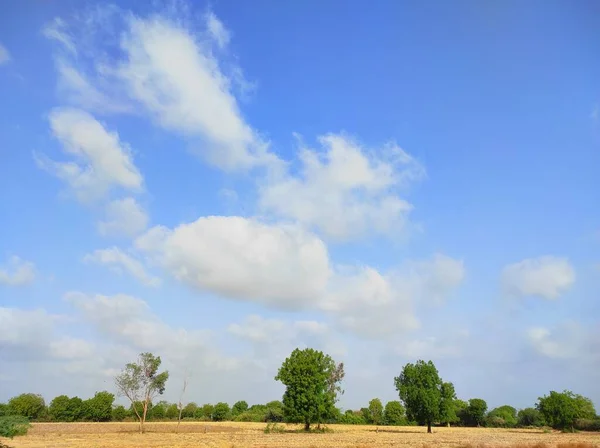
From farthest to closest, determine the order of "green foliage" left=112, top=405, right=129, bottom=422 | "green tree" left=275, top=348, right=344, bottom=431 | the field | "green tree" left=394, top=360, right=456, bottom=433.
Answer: "green foliage" left=112, top=405, right=129, bottom=422 → "green tree" left=394, top=360, right=456, bottom=433 → "green tree" left=275, top=348, right=344, bottom=431 → the field

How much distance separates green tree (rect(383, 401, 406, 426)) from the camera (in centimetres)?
12025

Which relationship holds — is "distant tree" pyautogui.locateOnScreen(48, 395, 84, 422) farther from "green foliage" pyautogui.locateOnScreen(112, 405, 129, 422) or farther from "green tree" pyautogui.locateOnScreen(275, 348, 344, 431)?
"green tree" pyautogui.locateOnScreen(275, 348, 344, 431)

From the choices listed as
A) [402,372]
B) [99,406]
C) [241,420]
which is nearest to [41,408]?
[99,406]

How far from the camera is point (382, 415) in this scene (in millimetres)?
123875

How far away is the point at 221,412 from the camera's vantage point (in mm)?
143875

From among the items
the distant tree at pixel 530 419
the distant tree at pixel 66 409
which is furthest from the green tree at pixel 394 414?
the distant tree at pixel 66 409

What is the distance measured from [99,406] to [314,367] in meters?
88.8

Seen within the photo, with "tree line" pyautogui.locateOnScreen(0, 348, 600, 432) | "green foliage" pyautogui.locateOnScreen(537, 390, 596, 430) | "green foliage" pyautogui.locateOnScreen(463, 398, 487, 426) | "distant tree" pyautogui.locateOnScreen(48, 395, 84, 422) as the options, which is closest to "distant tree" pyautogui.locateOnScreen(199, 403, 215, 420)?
"tree line" pyautogui.locateOnScreen(0, 348, 600, 432)

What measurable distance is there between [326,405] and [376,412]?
68.2 meters

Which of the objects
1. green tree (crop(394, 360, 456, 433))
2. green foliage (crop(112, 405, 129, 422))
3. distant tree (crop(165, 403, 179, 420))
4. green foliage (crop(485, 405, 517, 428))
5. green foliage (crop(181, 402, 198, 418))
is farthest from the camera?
green foliage (crop(181, 402, 198, 418))

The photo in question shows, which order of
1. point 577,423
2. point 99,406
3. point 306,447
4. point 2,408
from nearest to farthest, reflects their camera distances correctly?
point 306,447
point 577,423
point 2,408
point 99,406

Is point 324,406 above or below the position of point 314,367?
below

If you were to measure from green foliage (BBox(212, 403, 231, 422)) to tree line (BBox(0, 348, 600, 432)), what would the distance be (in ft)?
59.1

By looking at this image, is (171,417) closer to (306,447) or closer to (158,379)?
(158,379)
